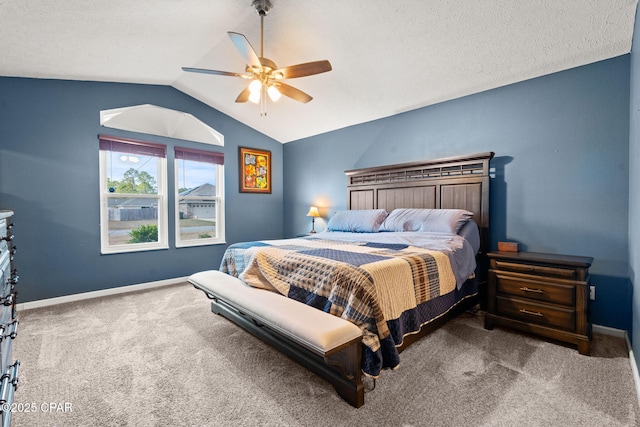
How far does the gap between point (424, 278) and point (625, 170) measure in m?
2.04

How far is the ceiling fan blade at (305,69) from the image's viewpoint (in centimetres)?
228

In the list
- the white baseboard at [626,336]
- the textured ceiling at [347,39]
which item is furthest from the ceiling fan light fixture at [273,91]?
the white baseboard at [626,336]

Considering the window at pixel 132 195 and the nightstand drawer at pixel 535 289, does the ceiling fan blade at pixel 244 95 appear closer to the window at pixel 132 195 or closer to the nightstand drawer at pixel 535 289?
the window at pixel 132 195

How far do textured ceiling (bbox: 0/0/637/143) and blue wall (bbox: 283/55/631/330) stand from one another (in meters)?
0.21

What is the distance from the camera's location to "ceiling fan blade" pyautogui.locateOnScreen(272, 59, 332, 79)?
7.47 ft

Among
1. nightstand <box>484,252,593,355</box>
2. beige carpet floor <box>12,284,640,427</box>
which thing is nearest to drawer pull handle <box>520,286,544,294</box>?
nightstand <box>484,252,593,355</box>

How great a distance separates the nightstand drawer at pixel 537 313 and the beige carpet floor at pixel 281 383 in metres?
0.18

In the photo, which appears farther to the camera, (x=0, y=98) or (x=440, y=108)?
(x=440, y=108)

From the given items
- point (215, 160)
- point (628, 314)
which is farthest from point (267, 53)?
point (628, 314)

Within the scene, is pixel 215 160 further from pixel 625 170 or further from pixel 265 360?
pixel 625 170

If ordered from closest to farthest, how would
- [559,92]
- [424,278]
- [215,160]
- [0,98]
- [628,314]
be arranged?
[424,278] < [628,314] < [559,92] < [0,98] < [215,160]

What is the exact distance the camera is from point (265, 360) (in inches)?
82.8

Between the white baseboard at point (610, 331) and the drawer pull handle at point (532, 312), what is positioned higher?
the drawer pull handle at point (532, 312)

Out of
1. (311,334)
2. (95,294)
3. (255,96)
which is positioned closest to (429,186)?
(255,96)
